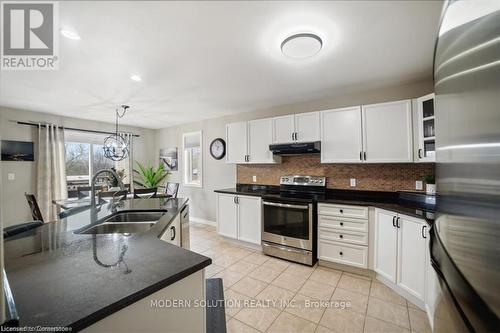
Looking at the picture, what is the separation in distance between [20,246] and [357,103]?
3.59 metres

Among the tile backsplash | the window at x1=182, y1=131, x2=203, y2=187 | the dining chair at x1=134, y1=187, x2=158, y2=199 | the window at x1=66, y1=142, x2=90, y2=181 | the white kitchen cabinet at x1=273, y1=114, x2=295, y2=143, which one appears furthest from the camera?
the window at x1=182, y1=131, x2=203, y2=187

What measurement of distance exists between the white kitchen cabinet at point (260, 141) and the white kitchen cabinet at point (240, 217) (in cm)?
67

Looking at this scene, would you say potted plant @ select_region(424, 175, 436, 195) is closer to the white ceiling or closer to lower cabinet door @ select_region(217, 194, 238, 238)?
the white ceiling

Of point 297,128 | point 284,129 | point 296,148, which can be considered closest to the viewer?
point 296,148

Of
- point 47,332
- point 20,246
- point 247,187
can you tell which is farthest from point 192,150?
point 47,332

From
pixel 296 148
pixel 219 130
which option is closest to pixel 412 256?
pixel 296 148

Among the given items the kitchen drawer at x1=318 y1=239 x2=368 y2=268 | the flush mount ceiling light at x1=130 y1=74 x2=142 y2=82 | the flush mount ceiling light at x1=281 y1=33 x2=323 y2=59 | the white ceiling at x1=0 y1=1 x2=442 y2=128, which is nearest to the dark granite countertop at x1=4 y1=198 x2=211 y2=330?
the white ceiling at x1=0 y1=1 x2=442 y2=128

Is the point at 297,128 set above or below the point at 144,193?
above

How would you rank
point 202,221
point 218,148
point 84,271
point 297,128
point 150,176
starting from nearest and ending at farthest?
point 84,271
point 297,128
point 218,148
point 202,221
point 150,176

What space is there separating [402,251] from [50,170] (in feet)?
18.1

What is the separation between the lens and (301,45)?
1.74 meters

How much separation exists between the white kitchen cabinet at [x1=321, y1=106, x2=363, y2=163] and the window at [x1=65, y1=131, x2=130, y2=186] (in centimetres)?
453

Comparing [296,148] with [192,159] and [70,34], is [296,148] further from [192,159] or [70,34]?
[192,159]

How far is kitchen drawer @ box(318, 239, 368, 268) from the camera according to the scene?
2.48 metres
